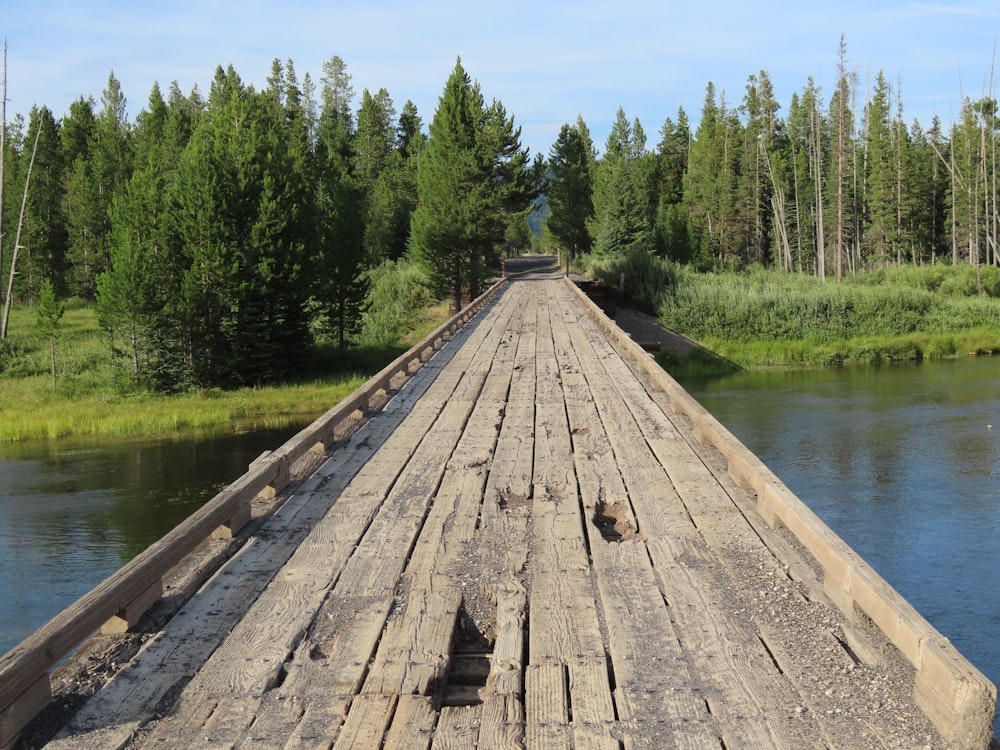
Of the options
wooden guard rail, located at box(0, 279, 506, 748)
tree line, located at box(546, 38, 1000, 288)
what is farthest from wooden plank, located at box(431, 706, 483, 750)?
tree line, located at box(546, 38, 1000, 288)

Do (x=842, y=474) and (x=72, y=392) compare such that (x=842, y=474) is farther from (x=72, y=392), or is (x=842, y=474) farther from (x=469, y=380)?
(x=72, y=392)

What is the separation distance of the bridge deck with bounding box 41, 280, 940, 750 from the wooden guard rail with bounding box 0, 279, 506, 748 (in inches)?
6.8

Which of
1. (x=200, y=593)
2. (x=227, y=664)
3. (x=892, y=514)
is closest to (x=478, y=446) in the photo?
(x=200, y=593)

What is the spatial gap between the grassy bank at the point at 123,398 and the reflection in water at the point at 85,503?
4.15ft

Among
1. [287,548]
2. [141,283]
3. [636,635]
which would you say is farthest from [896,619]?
[141,283]

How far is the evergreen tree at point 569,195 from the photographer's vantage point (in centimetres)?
6419

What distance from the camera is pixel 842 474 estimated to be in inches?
643

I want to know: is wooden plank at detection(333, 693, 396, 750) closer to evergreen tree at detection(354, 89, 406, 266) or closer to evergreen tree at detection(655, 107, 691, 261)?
evergreen tree at detection(354, 89, 406, 266)

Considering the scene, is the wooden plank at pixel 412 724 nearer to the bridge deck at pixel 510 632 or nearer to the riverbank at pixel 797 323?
the bridge deck at pixel 510 632

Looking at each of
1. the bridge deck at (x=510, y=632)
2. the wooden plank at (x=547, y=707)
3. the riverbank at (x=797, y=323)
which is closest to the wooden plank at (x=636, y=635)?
the bridge deck at (x=510, y=632)

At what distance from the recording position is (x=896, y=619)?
3.43 m

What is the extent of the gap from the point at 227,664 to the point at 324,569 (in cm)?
109

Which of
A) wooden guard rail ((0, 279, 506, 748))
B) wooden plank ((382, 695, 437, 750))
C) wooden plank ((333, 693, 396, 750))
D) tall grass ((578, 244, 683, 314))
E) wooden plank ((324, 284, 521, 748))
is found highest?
tall grass ((578, 244, 683, 314))

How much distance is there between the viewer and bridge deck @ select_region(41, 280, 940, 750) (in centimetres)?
315
